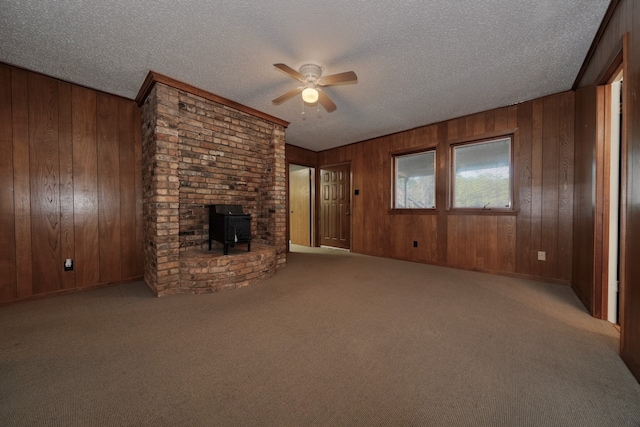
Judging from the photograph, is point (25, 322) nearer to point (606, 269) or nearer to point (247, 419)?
point (247, 419)

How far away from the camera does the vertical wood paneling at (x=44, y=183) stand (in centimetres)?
268

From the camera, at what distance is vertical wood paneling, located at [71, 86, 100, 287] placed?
2939mm

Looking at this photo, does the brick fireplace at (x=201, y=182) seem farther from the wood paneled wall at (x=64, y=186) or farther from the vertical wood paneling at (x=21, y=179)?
the vertical wood paneling at (x=21, y=179)

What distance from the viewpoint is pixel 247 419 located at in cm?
114

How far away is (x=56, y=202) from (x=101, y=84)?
1.51 meters

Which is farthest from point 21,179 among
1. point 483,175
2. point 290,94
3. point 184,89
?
point 483,175

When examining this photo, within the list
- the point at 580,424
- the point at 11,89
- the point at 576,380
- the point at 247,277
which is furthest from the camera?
the point at 247,277

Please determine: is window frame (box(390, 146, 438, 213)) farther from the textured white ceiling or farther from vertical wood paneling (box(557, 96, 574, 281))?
vertical wood paneling (box(557, 96, 574, 281))

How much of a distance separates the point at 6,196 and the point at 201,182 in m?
1.86

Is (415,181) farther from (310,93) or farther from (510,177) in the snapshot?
(310,93)

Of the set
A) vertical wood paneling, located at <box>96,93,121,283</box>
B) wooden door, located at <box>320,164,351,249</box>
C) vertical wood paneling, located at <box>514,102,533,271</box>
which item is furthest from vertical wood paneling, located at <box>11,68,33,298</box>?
vertical wood paneling, located at <box>514,102,533,271</box>

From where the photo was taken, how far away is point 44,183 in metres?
2.74

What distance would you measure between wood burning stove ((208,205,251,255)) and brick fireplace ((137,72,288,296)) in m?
0.18

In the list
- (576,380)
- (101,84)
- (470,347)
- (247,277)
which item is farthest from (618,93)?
(101,84)
